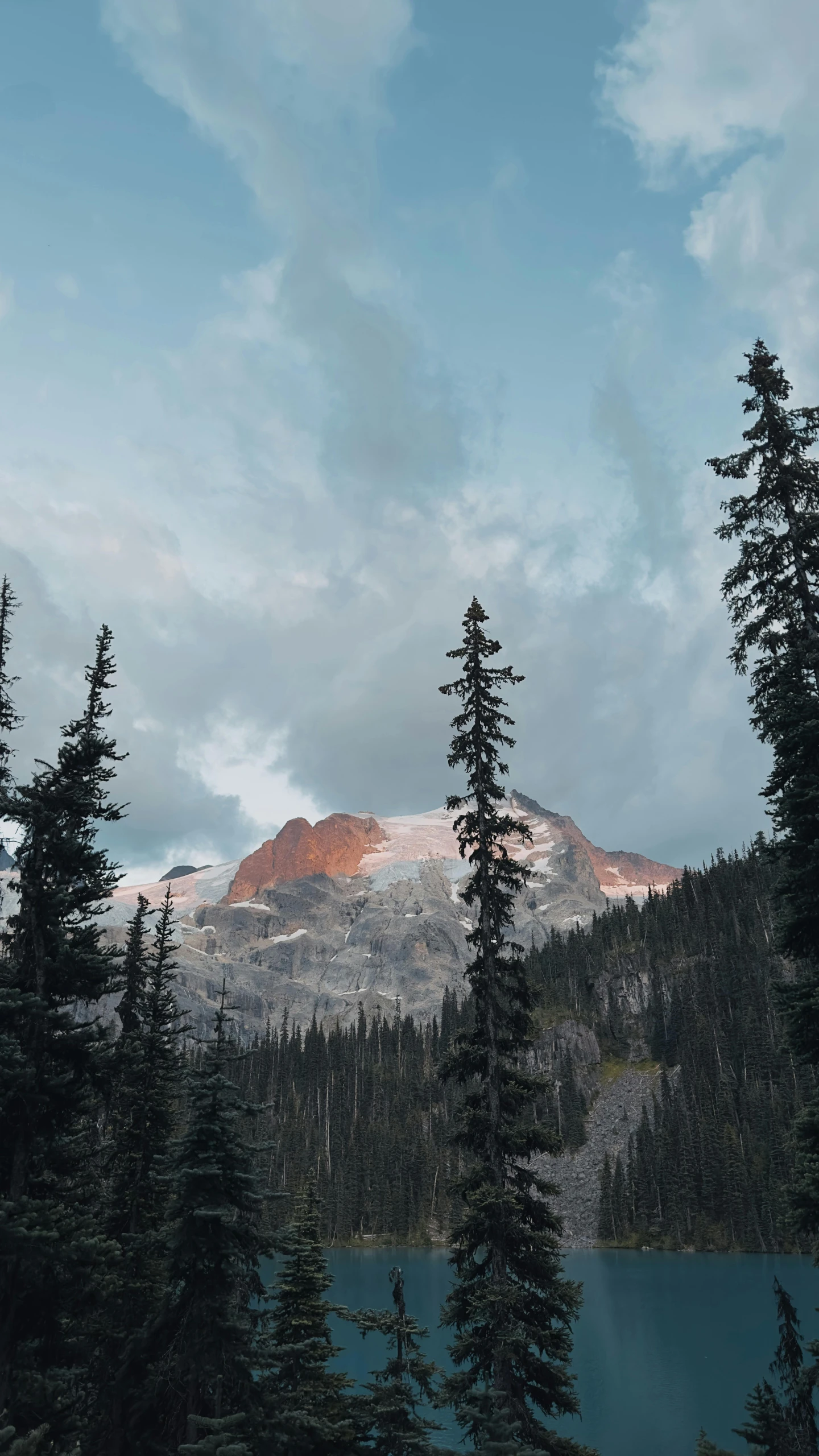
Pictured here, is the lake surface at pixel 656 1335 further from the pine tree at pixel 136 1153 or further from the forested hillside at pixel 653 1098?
the pine tree at pixel 136 1153

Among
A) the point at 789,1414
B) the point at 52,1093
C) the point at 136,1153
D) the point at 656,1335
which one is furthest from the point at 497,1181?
the point at 656,1335

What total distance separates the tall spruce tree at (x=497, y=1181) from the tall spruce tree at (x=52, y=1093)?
8.07 meters

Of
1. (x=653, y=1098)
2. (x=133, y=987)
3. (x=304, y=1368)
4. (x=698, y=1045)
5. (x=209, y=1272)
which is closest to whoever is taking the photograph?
(x=209, y=1272)

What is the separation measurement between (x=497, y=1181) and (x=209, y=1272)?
6.65 meters

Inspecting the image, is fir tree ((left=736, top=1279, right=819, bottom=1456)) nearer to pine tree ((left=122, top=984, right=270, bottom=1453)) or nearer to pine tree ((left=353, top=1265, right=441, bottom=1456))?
pine tree ((left=353, top=1265, right=441, bottom=1456))

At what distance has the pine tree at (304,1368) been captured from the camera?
16.9 meters

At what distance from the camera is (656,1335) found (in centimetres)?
5975

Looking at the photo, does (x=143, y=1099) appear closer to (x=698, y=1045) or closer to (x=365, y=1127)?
(x=698, y=1045)

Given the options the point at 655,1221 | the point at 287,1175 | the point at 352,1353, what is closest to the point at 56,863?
the point at 352,1353

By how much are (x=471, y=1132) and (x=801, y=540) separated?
16584 millimetres

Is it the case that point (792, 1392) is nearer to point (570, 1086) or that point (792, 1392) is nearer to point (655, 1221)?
point (655, 1221)

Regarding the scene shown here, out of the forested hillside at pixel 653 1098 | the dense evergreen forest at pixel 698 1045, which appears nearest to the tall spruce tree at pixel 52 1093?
the dense evergreen forest at pixel 698 1045

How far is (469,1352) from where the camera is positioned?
1842 cm

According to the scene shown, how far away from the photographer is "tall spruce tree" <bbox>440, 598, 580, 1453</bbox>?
59.2 feet
